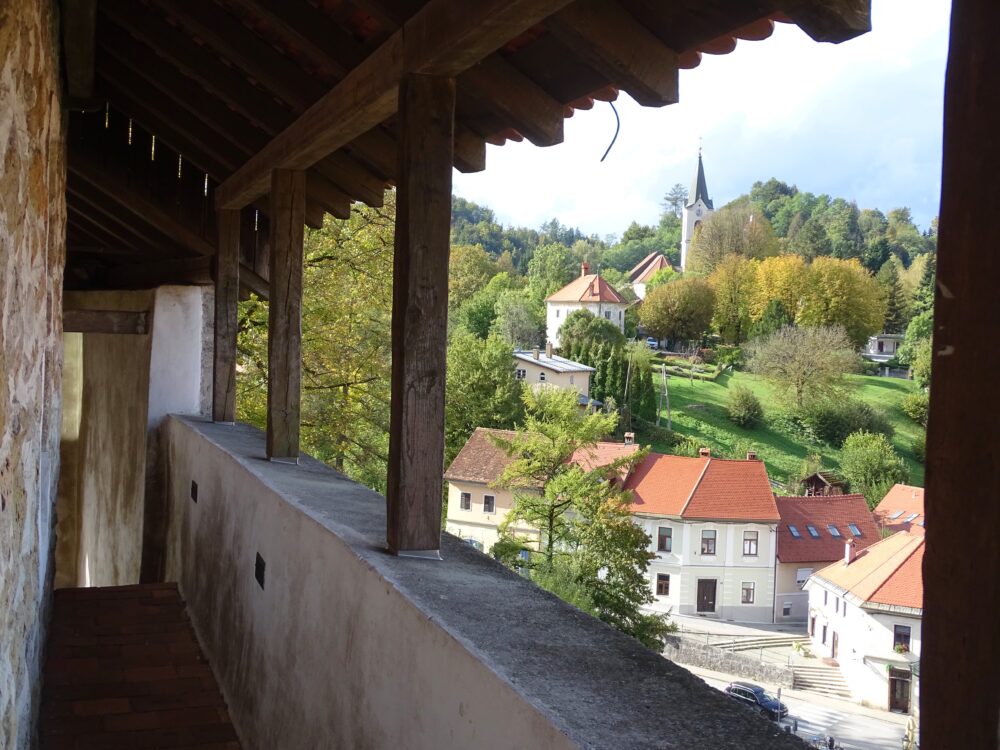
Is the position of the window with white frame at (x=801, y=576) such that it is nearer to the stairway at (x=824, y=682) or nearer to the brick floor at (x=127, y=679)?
the stairway at (x=824, y=682)

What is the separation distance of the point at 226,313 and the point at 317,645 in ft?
11.5

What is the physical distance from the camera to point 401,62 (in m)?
2.62

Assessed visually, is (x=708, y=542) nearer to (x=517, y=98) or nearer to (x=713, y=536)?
(x=713, y=536)

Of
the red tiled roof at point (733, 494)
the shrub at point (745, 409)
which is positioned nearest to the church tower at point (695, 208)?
the shrub at point (745, 409)

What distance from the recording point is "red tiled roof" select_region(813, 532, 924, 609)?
865 inches

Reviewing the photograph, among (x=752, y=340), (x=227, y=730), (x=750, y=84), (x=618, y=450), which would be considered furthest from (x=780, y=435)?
(x=750, y=84)

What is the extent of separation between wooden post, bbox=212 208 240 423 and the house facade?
17.8m

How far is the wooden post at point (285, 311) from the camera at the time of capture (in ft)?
14.1

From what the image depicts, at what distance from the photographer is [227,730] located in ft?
11.8

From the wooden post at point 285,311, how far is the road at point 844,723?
18997 millimetres

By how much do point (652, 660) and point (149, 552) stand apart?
4.60 metres

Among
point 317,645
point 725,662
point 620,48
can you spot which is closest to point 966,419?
point 620,48

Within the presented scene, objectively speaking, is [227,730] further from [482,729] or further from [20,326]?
[482,729]

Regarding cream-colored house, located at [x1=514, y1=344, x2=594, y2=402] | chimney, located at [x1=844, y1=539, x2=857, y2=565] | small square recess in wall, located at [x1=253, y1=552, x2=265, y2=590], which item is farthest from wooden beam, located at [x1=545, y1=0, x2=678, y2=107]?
cream-colored house, located at [x1=514, y1=344, x2=594, y2=402]
